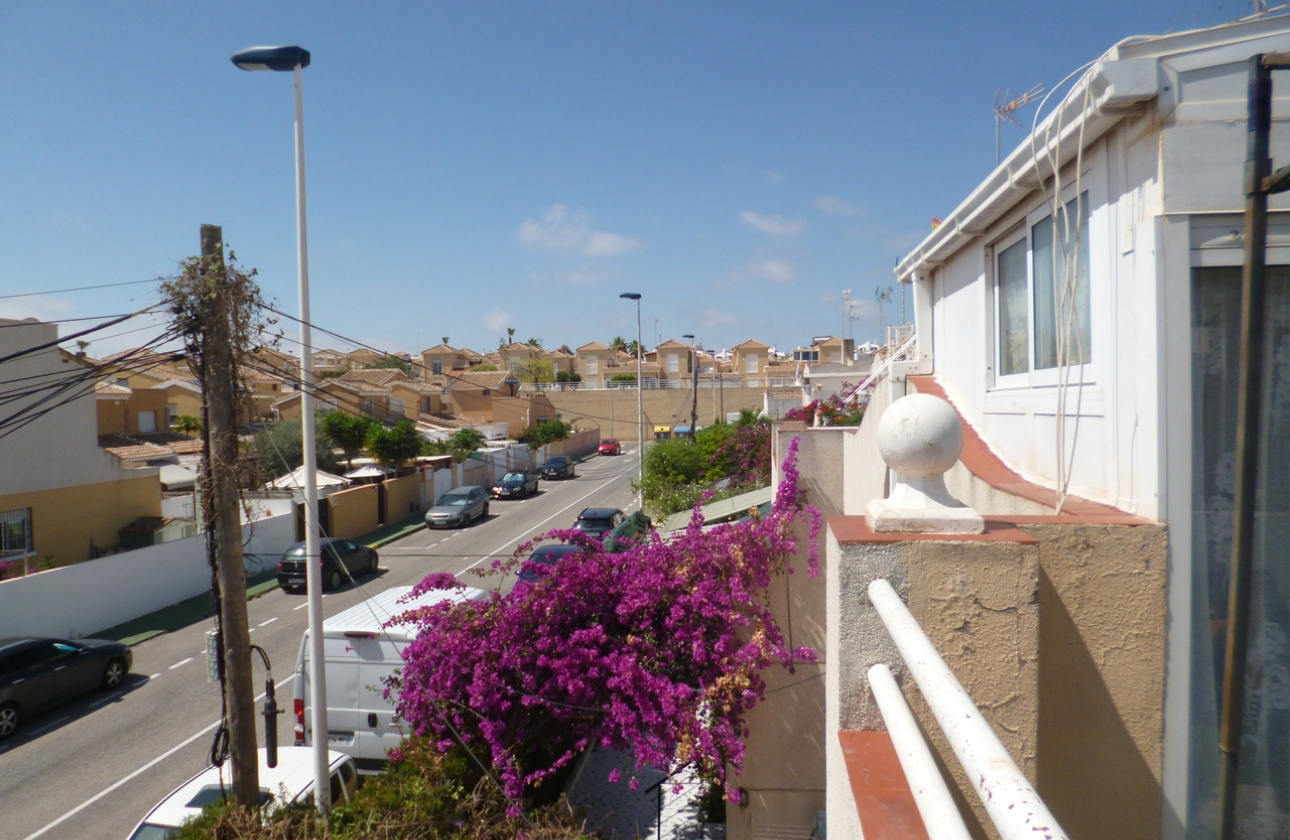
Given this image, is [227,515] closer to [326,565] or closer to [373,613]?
[373,613]

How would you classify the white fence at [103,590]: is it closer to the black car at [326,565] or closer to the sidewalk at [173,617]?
the sidewalk at [173,617]

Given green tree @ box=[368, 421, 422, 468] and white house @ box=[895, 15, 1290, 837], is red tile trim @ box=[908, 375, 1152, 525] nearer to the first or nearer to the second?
white house @ box=[895, 15, 1290, 837]

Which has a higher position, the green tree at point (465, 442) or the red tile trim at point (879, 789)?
the red tile trim at point (879, 789)

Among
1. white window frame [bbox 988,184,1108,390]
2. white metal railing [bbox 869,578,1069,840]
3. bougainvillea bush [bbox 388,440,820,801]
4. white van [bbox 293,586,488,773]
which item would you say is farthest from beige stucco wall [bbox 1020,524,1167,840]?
white van [bbox 293,586,488,773]

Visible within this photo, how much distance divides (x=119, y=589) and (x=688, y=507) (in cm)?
1399

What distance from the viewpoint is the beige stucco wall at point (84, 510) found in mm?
19797

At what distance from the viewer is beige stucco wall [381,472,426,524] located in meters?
31.4

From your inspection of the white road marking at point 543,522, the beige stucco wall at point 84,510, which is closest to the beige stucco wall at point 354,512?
the beige stucco wall at point 84,510

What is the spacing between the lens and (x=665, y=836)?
7.99 metres

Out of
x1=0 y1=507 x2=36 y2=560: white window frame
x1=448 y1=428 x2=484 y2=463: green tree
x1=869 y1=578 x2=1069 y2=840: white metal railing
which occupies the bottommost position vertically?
x1=0 y1=507 x2=36 y2=560: white window frame

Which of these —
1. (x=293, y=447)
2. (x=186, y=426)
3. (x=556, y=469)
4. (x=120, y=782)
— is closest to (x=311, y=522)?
(x=120, y=782)

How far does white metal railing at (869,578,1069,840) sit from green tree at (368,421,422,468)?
114ft

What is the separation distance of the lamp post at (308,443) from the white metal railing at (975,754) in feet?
23.0

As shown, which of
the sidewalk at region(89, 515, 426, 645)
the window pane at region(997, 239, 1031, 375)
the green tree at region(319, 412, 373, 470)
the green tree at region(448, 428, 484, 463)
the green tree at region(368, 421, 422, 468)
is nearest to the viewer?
the window pane at region(997, 239, 1031, 375)
